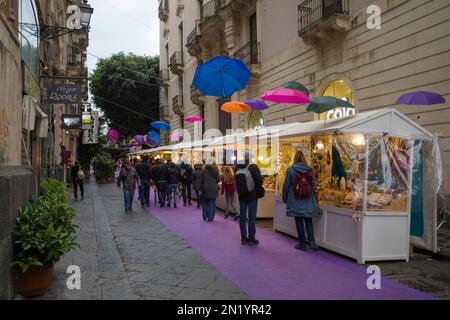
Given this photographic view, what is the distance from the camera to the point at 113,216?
12.3 m

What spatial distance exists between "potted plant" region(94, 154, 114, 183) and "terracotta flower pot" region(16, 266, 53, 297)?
25.3m

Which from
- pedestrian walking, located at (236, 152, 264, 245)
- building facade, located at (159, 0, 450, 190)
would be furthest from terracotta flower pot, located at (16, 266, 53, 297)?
building facade, located at (159, 0, 450, 190)

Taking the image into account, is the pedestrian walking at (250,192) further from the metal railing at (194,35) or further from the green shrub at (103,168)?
the green shrub at (103,168)

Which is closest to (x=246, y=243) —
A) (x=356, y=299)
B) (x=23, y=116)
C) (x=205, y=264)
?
(x=205, y=264)

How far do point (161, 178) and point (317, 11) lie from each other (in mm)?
7660

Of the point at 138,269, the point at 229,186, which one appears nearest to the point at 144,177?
the point at 229,186

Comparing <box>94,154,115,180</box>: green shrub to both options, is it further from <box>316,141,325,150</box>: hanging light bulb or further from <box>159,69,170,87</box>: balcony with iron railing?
<box>316,141,325,150</box>: hanging light bulb

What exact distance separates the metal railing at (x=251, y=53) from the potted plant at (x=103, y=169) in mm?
13609

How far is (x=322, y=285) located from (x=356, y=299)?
1.99 feet

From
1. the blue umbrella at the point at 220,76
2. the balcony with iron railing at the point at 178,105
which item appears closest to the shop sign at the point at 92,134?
the balcony with iron railing at the point at 178,105

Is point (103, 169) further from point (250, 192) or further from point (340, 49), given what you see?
point (250, 192)

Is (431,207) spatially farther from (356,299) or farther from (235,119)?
(235,119)

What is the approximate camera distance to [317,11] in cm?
1430

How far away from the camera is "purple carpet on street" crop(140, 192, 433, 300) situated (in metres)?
5.18
